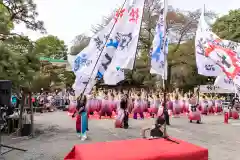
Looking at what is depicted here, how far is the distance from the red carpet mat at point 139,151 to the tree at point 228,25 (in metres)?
34.0

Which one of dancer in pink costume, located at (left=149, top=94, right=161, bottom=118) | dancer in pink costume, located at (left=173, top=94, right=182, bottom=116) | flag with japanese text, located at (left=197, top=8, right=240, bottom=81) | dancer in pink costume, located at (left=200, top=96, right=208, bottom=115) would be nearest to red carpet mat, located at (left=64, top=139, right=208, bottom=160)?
flag with japanese text, located at (left=197, top=8, right=240, bottom=81)

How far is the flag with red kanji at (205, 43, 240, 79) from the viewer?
10.8m

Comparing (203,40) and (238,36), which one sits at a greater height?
(238,36)

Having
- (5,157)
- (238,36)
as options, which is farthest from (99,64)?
A: (238,36)

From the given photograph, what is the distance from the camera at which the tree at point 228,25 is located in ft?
127

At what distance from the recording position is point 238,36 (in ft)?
122

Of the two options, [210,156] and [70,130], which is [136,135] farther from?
[210,156]

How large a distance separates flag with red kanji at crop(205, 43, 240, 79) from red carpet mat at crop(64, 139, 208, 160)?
523 centimetres

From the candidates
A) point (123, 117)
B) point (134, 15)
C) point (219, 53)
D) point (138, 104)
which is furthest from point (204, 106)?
point (134, 15)

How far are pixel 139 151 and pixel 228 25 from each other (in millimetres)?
39090

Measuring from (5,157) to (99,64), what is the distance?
3.55m

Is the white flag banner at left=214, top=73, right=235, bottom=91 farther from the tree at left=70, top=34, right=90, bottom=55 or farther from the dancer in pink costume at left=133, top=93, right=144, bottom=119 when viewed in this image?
the tree at left=70, top=34, right=90, bottom=55

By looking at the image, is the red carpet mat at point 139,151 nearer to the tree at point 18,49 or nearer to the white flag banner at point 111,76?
the white flag banner at point 111,76

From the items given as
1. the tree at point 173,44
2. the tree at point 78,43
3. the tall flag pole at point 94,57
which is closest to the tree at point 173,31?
the tree at point 173,44
